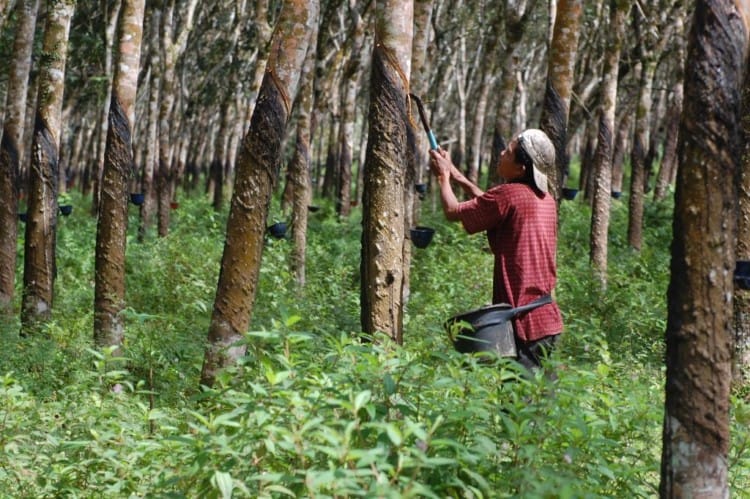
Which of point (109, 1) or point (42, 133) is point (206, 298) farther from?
point (109, 1)

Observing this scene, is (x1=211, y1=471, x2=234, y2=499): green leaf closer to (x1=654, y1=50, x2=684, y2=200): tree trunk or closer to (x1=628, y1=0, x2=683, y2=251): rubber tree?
(x1=628, y1=0, x2=683, y2=251): rubber tree

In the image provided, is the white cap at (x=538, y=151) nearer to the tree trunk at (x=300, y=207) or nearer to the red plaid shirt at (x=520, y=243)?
the red plaid shirt at (x=520, y=243)

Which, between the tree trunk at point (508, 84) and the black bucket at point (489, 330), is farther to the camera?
the tree trunk at point (508, 84)

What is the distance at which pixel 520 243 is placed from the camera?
15.5 ft

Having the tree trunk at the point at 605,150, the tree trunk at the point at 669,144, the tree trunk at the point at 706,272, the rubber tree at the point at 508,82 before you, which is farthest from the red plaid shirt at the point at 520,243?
the tree trunk at the point at 669,144

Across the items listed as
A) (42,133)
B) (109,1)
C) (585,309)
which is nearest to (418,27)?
(585,309)

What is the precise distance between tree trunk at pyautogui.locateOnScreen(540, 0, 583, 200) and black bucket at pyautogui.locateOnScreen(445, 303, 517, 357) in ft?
→ 11.4

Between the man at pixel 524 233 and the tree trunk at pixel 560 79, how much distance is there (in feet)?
10.1

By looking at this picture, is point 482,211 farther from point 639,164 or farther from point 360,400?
point 639,164

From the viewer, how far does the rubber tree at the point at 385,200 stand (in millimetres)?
5641

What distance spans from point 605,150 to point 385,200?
7.74m

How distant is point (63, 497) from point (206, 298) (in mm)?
6549

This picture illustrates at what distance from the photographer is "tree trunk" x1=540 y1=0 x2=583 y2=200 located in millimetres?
8031

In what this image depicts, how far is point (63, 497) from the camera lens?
4.05 m
